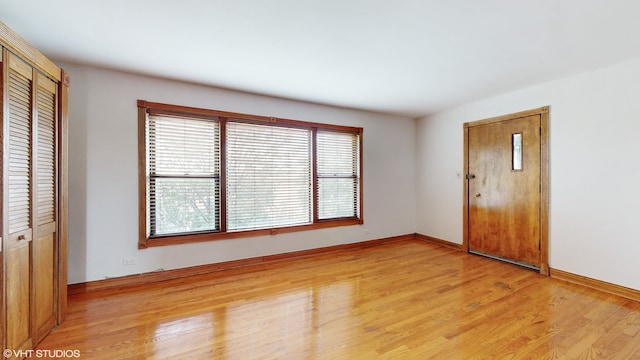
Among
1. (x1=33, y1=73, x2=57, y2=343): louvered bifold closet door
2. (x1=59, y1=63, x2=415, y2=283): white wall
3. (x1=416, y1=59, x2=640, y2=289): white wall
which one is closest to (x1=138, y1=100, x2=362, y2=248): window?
(x1=59, y1=63, x2=415, y2=283): white wall

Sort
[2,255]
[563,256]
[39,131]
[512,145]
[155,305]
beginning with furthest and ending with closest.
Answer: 1. [512,145]
2. [563,256]
3. [155,305]
4. [39,131]
5. [2,255]

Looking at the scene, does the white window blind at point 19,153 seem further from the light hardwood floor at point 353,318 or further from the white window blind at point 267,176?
the white window blind at point 267,176

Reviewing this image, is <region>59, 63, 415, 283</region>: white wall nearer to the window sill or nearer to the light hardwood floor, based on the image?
the window sill

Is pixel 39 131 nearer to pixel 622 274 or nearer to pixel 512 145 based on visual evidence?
pixel 512 145

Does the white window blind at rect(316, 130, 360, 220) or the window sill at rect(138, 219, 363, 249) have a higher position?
the white window blind at rect(316, 130, 360, 220)

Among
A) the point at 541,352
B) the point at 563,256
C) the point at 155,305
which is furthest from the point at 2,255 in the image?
the point at 563,256

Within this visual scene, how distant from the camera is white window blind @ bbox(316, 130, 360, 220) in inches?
173

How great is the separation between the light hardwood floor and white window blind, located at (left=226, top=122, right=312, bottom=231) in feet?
2.72

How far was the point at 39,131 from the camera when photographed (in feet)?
6.58

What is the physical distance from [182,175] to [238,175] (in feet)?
2.32

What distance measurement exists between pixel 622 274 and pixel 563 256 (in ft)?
1.67

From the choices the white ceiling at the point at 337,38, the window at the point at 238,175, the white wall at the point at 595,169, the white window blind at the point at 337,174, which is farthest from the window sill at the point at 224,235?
the white wall at the point at 595,169

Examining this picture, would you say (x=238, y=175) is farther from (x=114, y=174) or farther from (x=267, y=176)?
(x=114, y=174)

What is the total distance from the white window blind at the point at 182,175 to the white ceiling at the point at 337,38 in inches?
25.0
